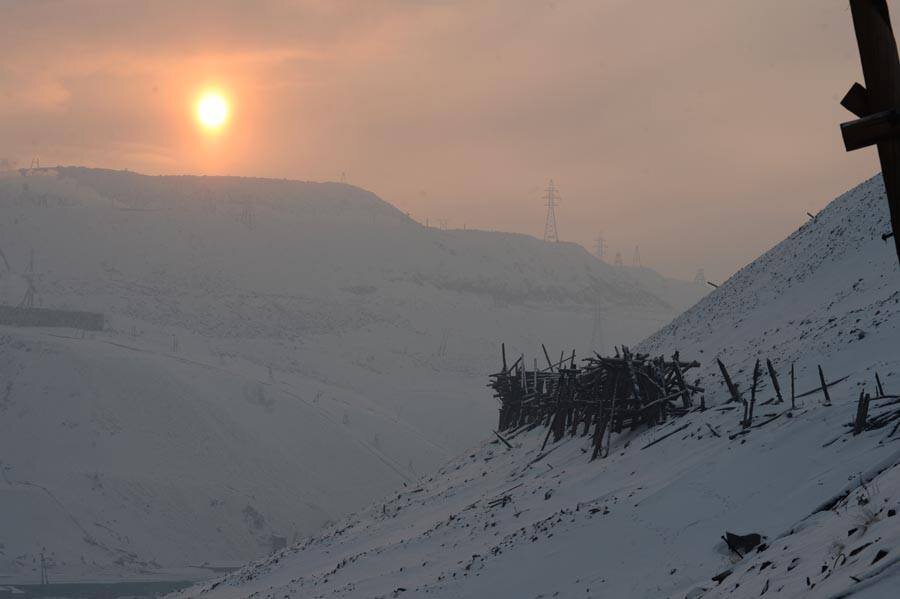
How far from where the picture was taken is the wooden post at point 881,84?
7.39 metres

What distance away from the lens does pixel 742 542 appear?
1334 cm

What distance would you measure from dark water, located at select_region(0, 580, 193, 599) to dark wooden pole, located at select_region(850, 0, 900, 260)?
6445 centimetres

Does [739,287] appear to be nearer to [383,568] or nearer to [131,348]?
[383,568]

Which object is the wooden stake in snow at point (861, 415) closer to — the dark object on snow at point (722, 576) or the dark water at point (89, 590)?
the dark object on snow at point (722, 576)

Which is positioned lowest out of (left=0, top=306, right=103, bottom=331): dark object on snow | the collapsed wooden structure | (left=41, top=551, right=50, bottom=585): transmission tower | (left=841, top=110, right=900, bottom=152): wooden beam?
(left=41, top=551, right=50, bottom=585): transmission tower

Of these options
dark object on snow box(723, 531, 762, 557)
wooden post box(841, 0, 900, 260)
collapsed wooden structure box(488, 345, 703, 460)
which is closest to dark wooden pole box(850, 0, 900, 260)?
wooden post box(841, 0, 900, 260)

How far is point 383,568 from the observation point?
75.7ft

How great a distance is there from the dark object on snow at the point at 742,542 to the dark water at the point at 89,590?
5820 cm

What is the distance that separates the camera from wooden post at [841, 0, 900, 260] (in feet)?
24.2

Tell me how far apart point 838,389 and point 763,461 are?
3243mm

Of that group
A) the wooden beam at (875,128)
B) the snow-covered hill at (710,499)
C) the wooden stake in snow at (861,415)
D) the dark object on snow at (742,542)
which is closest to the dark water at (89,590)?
the snow-covered hill at (710,499)

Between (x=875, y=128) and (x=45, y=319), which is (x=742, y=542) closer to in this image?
(x=875, y=128)

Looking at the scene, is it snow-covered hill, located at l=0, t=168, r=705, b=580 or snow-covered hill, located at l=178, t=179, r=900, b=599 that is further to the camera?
snow-covered hill, located at l=0, t=168, r=705, b=580

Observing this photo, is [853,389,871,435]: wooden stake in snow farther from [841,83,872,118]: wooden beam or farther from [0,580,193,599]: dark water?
[0,580,193,599]: dark water
